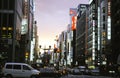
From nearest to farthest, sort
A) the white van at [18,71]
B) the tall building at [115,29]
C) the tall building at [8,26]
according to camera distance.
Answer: the white van at [18,71], the tall building at [8,26], the tall building at [115,29]

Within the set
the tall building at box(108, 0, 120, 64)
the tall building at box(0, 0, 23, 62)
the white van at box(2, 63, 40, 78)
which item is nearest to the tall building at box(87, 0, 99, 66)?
the tall building at box(108, 0, 120, 64)

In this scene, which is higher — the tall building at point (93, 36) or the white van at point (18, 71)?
the tall building at point (93, 36)

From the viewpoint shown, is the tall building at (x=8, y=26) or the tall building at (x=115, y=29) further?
the tall building at (x=115, y=29)

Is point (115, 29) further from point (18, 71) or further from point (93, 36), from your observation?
point (18, 71)

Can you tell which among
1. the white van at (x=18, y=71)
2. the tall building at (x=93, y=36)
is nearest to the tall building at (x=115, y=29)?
the tall building at (x=93, y=36)

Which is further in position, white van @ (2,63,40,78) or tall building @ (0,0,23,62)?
tall building @ (0,0,23,62)

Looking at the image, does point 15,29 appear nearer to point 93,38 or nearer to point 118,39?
point 118,39

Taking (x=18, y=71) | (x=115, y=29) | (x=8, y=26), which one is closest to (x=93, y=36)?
(x=115, y=29)

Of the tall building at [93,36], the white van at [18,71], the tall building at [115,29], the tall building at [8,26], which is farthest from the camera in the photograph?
the tall building at [93,36]

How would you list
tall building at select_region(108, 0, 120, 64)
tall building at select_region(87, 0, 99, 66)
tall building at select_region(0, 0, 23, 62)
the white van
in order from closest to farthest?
the white van
tall building at select_region(0, 0, 23, 62)
tall building at select_region(108, 0, 120, 64)
tall building at select_region(87, 0, 99, 66)

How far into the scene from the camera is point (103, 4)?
489 ft

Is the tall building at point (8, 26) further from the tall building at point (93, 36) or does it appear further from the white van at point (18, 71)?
the tall building at point (93, 36)

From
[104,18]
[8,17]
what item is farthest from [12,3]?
[104,18]

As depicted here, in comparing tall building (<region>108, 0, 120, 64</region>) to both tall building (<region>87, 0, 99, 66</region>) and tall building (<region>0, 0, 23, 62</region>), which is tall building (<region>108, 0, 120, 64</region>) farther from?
tall building (<region>0, 0, 23, 62</region>)
